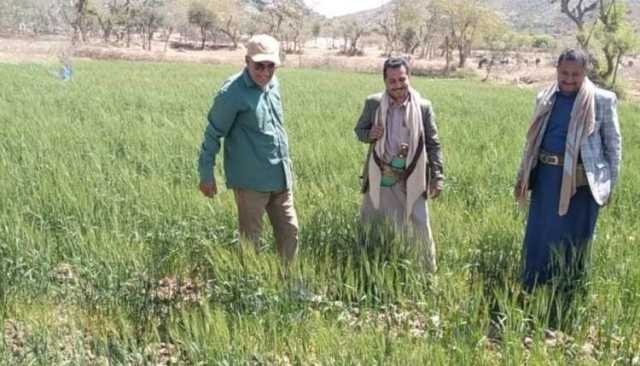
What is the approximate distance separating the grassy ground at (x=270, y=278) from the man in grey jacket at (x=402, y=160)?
232mm

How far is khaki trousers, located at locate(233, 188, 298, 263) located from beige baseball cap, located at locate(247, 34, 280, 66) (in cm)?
73

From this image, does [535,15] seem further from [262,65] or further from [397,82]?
[262,65]

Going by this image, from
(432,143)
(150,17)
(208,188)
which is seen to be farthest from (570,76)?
(150,17)

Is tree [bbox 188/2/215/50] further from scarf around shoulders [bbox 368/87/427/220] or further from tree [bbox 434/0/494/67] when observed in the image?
scarf around shoulders [bbox 368/87/427/220]

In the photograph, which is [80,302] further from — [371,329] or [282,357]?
[371,329]

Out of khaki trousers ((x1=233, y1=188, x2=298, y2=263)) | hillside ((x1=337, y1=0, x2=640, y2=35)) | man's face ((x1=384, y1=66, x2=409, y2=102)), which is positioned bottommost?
khaki trousers ((x1=233, y1=188, x2=298, y2=263))

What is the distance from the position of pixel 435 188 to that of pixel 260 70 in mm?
1260

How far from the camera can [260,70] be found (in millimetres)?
3014

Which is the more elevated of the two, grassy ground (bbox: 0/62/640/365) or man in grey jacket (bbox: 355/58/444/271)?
man in grey jacket (bbox: 355/58/444/271)

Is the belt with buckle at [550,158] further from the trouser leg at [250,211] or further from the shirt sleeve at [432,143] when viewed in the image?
the trouser leg at [250,211]

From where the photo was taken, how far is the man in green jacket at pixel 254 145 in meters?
3.05

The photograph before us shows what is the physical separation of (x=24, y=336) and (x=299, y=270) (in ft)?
4.15

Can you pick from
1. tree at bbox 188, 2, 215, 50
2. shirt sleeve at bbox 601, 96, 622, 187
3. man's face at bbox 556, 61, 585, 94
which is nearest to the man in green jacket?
man's face at bbox 556, 61, 585, 94

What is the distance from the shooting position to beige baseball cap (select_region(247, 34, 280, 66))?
293cm
